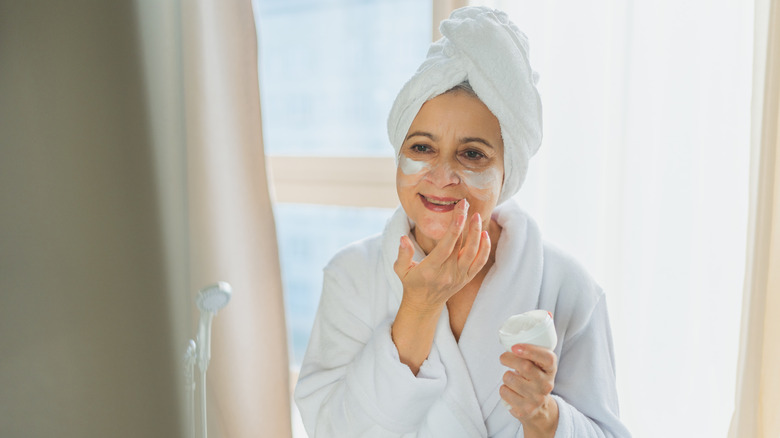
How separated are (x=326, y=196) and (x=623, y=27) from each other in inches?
33.8

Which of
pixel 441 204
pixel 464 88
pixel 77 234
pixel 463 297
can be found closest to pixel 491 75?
pixel 464 88

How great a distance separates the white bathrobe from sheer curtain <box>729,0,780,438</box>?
0.28 meters

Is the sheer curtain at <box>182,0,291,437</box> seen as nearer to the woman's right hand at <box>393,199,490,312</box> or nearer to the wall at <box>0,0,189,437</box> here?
the woman's right hand at <box>393,199,490,312</box>

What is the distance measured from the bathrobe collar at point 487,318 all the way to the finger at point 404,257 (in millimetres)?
112

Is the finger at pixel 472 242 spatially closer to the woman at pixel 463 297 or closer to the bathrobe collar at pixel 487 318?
the woman at pixel 463 297

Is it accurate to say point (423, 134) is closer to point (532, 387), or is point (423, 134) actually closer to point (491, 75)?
point (491, 75)

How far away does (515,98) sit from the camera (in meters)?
0.71

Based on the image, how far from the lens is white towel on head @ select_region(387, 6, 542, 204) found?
704mm

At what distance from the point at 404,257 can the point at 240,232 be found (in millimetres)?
541

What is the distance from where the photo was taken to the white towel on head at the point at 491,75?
704 mm

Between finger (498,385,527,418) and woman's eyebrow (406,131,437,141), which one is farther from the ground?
woman's eyebrow (406,131,437,141)

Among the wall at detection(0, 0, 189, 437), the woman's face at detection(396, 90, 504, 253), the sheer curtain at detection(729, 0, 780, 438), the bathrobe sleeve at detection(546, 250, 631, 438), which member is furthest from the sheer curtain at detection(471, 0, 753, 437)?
the wall at detection(0, 0, 189, 437)

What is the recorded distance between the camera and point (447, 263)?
68cm

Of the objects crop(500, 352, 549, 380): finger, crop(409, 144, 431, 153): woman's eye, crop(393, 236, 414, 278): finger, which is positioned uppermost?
crop(409, 144, 431, 153): woman's eye
